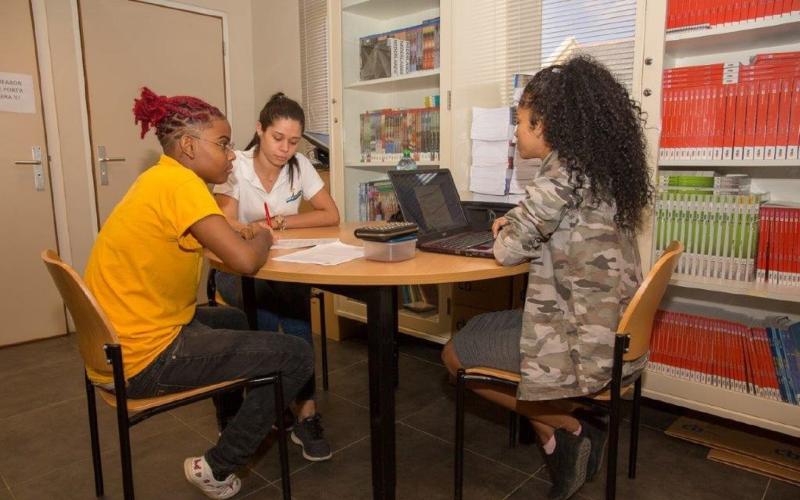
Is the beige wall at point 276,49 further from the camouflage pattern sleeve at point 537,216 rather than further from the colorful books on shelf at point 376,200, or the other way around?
the camouflage pattern sleeve at point 537,216

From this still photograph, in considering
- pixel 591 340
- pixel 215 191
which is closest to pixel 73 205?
pixel 215 191

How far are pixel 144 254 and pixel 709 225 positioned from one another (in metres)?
1.83

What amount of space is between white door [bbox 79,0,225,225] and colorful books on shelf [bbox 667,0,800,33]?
3.14 meters

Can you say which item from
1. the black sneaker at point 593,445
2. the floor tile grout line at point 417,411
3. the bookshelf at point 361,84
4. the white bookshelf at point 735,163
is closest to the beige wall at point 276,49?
the bookshelf at point 361,84

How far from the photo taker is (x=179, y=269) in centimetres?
138

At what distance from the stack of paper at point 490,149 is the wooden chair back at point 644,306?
1.12 metres

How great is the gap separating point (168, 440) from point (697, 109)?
7.49 feet

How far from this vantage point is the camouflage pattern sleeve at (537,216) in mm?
1271

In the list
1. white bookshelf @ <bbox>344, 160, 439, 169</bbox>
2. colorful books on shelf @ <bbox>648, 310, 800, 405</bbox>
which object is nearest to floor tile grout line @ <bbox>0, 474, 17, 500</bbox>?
white bookshelf @ <bbox>344, 160, 439, 169</bbox>

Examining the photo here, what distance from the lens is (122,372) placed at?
124cm

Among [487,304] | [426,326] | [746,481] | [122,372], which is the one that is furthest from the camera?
[426,326]

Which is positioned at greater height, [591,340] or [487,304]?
[591,340]

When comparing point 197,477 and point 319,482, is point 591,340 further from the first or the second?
point 197,477

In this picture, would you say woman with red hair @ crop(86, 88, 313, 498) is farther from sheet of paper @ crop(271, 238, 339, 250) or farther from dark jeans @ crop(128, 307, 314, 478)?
sheet of paper @ crop(271, 238, 339, 250)
